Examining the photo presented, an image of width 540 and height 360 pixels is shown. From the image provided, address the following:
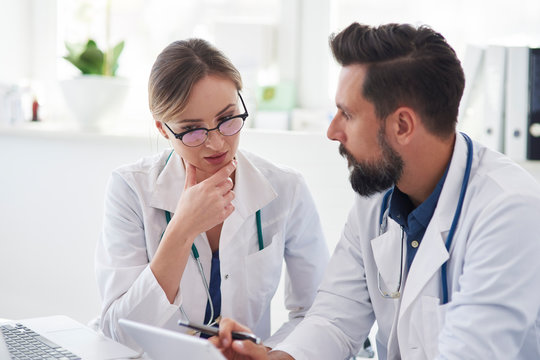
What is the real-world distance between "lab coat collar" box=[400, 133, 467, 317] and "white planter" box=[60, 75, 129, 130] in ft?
5.86

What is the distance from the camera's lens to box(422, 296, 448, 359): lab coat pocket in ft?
4.66

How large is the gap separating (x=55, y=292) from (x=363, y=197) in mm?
1971

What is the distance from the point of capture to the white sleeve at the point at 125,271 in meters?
1.66

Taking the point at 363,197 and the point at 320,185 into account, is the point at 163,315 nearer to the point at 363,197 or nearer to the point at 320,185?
the point at 363,197

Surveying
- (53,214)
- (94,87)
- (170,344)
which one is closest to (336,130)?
(170,344)

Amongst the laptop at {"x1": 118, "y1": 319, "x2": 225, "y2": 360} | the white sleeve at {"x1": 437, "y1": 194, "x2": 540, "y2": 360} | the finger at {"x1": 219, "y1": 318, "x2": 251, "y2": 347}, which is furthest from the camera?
the finger at {"x1": 219, "y1": 318, "x2": 251, "y2": 347}

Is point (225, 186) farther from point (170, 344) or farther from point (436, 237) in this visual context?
point (170, 344)

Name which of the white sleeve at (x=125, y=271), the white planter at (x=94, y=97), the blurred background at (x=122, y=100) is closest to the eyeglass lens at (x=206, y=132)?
the white sleeve at (x=125, y=271)

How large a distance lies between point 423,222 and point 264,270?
20.3 inches

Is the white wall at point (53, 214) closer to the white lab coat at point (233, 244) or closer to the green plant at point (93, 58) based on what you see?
the green plant at point (93, 58)

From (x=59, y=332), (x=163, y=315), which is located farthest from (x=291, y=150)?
(x=59, y=332)

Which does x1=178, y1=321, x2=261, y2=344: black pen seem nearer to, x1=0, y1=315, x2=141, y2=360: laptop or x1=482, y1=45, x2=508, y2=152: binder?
x1=0, y1=315, x2=141, y2=360: laptop

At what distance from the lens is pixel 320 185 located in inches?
102

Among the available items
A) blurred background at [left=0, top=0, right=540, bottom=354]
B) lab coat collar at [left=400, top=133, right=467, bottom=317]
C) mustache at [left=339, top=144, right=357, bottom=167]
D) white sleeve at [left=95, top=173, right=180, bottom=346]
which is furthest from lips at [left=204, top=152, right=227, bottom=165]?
blurred background at [left=0, top=0, right=540, bottom=354]
